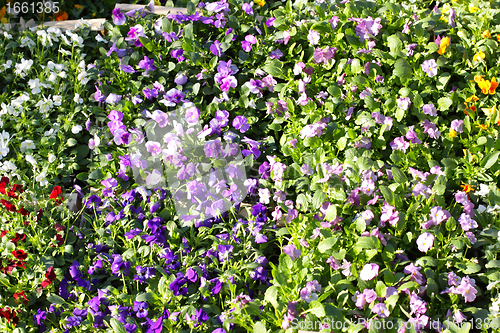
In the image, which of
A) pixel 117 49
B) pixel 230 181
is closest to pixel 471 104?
pixel 230 181

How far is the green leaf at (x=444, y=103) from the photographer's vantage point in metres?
2.39

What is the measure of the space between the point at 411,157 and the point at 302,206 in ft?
2.12

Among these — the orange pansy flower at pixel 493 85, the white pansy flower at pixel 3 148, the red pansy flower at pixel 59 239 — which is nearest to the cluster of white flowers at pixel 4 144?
the white pansy flower at pixel 3 148

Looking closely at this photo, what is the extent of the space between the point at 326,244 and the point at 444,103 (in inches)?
45.0

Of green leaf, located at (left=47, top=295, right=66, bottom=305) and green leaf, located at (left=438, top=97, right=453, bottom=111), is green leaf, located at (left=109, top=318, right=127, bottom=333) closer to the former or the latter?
green leaf, located at (left=47, top=295, right=66, bottom=305)

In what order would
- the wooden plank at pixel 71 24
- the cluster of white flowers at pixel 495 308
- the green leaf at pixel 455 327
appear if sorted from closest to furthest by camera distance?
the green leaf at pixel 455 327 < the cluster of white flowers at pixel 495 308 < the wooden plank at pixel 71 24

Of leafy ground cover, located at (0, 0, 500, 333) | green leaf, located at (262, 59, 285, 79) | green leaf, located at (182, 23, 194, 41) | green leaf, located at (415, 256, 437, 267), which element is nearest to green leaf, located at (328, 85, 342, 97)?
leafy ground cover, located at (0, 0, 500, 333)

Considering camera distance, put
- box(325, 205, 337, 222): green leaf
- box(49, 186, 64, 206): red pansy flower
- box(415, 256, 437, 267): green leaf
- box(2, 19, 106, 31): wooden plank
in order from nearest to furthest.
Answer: box(415, 256, 437, 267): green leaf → box(325, 205, 337, 222): green leaf → box(49, 186, 64, 206): red pansy flower → box(2, 19, 106, 31): wooden plank

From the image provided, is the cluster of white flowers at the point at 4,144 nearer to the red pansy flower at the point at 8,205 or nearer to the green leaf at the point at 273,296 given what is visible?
the red pansy flower at the point at 8,205

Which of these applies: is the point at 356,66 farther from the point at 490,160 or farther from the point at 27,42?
the point at 27,42

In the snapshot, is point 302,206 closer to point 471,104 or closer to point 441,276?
point 441,276

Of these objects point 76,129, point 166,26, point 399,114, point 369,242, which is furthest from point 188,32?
point 369,242

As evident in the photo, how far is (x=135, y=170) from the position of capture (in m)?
2.31

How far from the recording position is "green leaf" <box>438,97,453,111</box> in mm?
2395
